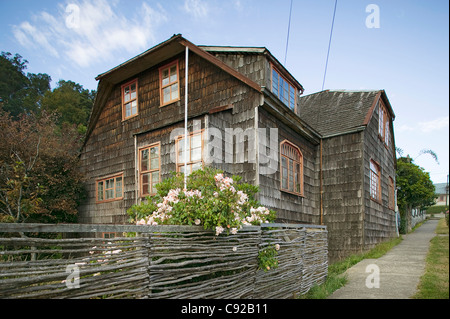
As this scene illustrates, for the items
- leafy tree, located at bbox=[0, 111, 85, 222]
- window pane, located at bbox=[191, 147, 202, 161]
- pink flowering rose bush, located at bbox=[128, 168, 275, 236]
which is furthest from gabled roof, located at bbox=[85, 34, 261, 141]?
pink flowering rose bush, located at bbox=[128, 168, 275, 236]

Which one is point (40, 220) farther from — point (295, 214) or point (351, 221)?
point (351, 221)

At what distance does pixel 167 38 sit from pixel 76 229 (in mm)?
9124

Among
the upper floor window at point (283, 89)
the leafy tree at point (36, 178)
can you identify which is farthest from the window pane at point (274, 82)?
the leafy tree at point (36, 178)

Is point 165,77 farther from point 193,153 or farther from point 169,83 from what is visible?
point 193,153

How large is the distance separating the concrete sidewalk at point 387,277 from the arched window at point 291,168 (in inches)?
128

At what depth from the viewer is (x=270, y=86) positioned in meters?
11.7

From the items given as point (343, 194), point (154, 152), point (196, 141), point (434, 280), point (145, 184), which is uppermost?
point (196, 141)

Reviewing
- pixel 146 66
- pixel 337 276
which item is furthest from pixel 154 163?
pixel 337 276

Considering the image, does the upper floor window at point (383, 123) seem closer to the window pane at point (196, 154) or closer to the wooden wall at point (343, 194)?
the wooden wall at point (343, 194)

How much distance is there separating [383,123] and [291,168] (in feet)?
25.4

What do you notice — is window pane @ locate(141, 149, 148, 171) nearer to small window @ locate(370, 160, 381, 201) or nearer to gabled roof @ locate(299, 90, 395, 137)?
gabled roof @ locate(299, 90, 395, 137)

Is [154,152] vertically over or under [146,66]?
→ under

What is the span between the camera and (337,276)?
923 cm
